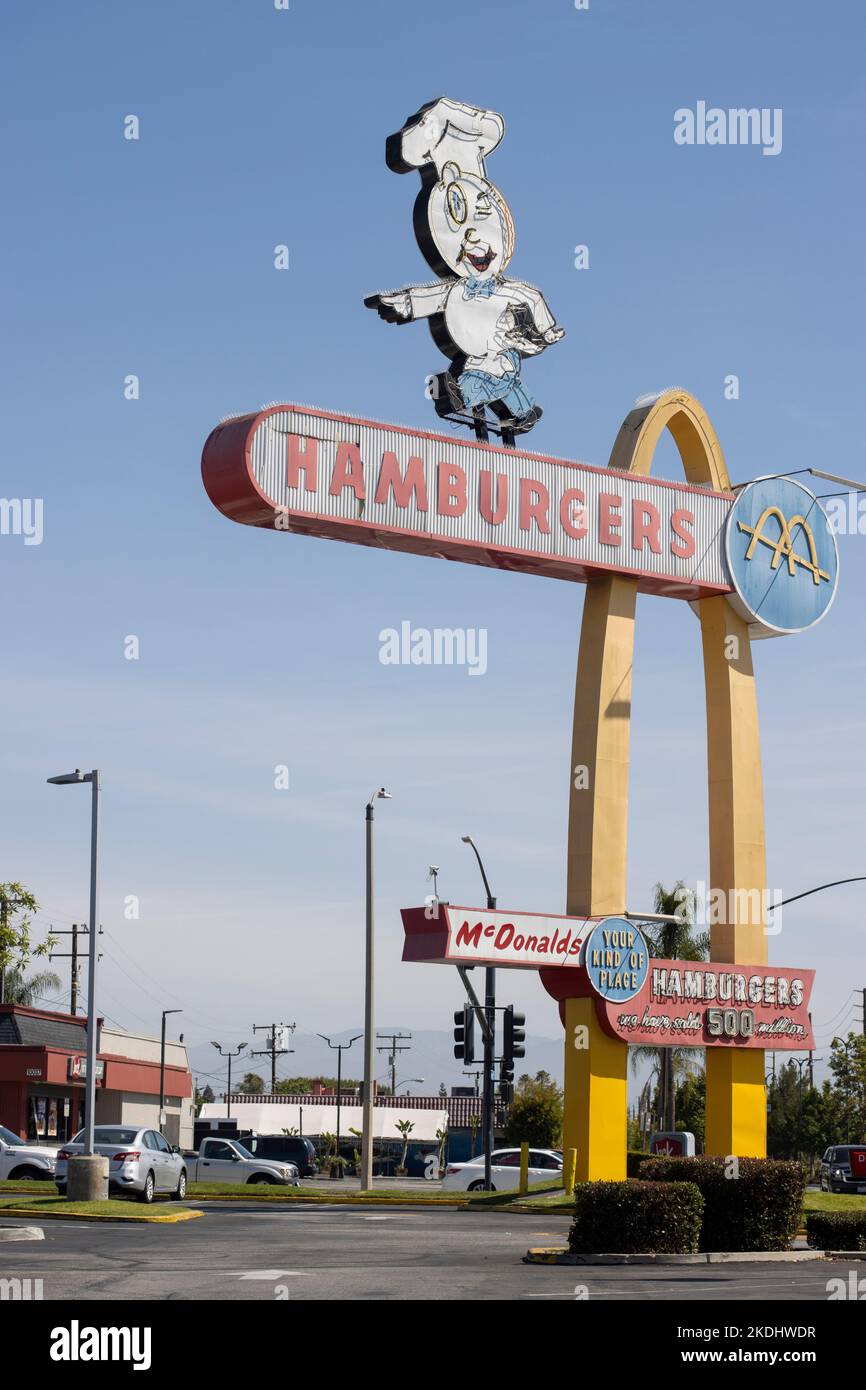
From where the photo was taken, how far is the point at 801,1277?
64.4 feet

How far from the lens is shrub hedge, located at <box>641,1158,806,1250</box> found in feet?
75.7

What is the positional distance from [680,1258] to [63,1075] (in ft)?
153

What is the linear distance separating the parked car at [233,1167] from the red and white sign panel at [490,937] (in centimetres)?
1537

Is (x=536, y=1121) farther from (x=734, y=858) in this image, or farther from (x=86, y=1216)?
(x=86, y=1216)

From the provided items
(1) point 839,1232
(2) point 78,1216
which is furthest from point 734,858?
(2) point 78,1216

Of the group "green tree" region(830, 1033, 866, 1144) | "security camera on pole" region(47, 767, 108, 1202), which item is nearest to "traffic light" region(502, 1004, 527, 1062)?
"security camera on pole" region(47, 767, 108, 1202)

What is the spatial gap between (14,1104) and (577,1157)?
116ft

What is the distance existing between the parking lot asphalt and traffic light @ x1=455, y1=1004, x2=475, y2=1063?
1111 cm

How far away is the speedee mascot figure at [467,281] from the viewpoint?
Result: 33156mm

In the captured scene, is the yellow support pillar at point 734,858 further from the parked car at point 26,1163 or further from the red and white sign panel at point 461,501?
the parked car at point 26,1163

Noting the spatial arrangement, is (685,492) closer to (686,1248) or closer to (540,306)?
(540,306)

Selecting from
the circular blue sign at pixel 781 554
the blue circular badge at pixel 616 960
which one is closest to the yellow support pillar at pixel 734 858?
the circular blue sign at pixel 781 554

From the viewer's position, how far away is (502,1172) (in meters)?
43.9
